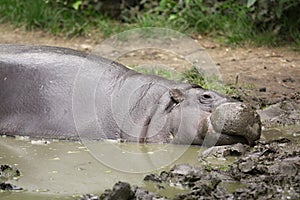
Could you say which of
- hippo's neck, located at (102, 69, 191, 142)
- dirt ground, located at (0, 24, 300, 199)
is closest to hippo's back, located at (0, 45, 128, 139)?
hippo's neck, located at (102, 69, 191, 142)

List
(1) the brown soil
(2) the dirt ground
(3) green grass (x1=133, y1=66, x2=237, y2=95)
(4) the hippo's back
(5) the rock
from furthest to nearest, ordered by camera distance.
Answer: (1) the brown soil → (3) green grass (x1=133, y1=66, x2=237, y2=95) → (4) the hippo's back → (2) the dirt ground → (5) the rock

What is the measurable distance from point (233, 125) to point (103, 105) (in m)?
0.88

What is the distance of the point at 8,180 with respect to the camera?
153 inches

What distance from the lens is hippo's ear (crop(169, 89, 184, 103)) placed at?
15.8ft

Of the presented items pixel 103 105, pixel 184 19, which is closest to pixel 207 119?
pixel 103 105

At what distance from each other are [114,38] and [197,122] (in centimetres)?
385

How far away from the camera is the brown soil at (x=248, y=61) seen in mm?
6414

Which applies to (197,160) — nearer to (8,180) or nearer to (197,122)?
(197,122)

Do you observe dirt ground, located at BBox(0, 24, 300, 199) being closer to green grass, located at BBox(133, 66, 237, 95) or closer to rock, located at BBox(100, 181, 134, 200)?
rock, located at BBox(100, 181, 134, 200)

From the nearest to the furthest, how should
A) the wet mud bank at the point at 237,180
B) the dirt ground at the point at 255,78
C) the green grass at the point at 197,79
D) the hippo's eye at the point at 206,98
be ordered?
1. the wet mud bank at the point at 237,180
2. the dirt ground at the point at 255,78
3. the hippo's eye at the point at 206,98
4. the green grass at the point at 197,79

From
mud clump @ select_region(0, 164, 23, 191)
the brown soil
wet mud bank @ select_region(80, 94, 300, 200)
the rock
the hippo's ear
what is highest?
the hippo's ear

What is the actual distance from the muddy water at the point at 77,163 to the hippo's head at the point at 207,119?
101 mm

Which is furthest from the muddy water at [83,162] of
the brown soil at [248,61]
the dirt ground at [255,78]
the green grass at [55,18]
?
the green grass at [55,18]

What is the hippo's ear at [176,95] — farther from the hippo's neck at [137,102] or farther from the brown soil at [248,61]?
the brown soil at [248,61]
